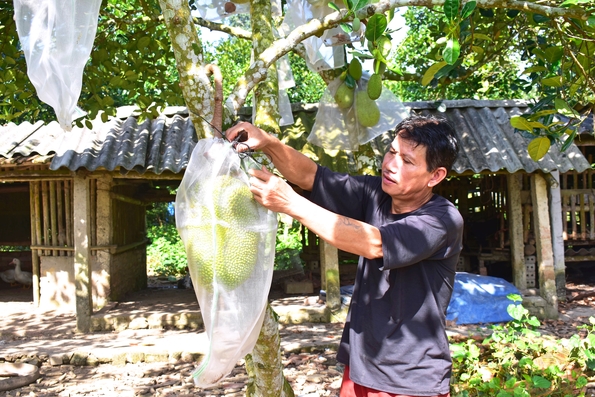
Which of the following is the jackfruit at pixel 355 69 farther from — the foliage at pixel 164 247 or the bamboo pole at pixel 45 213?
the foliage at pixel 164 247

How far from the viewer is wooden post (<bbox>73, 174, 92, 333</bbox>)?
6.10m

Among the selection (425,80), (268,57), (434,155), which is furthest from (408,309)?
(425,80)

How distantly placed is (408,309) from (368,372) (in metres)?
0.26

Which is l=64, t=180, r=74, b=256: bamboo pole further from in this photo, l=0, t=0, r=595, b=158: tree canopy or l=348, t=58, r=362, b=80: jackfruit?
l=348, t=58, r=362, b=80: jackfruit

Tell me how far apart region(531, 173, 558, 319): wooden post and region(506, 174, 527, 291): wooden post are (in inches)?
13.0

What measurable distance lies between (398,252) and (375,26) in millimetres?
817

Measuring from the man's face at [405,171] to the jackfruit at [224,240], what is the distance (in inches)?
20.9

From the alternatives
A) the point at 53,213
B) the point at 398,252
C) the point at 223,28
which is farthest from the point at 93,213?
the point at 398,252

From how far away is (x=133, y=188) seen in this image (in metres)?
8.45

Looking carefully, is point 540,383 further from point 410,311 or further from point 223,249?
point 223,249

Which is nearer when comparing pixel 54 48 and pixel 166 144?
pixel 54 48

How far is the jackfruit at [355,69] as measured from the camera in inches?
114

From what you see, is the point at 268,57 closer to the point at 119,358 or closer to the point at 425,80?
the point at 425,80

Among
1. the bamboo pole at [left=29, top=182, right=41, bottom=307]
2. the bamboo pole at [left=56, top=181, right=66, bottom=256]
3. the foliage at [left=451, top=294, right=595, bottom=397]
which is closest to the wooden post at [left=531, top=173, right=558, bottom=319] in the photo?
the foliage at [left=451, top=294, right=595, bottom=397]
